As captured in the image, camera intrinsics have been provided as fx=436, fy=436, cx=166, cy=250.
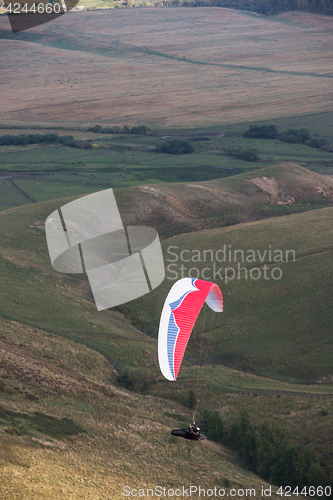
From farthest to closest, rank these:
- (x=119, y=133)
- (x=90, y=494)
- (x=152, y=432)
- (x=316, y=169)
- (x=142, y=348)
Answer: (x=119, y=133) < (x=316, y=169) < (x=142, y=348) < (x=152, y=432) < (x=90, y=494)

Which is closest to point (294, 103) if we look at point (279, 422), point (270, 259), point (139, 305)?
point (270, 259)

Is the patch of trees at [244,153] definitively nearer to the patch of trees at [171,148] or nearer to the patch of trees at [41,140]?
the patch of trees at [171,148]

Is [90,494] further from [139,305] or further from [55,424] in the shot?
[139,305]

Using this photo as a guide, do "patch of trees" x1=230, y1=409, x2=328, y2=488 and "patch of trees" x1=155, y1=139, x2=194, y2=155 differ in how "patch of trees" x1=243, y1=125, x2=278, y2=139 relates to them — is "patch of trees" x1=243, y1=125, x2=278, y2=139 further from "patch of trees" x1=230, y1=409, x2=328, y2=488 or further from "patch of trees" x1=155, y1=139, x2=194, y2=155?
"patch of trees" x1=230, y1=409, x2=328, y2=488

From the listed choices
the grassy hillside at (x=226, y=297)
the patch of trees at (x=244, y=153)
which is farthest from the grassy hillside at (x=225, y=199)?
the patch of trees at (x=244, y=153)

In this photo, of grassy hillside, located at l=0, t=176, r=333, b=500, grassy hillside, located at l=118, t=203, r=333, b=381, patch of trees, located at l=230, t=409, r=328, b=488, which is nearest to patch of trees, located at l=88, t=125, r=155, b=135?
grassy hillside, located at l=118, t=203, r=333, b=381
